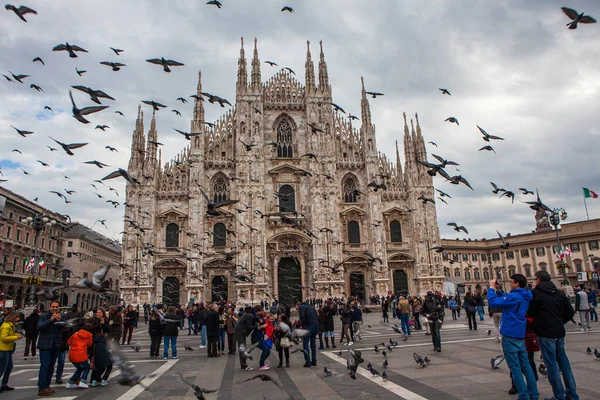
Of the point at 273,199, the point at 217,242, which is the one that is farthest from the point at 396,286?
the point at 217,242

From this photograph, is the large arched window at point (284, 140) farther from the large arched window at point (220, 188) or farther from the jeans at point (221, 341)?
the jeans at point (221, 341)

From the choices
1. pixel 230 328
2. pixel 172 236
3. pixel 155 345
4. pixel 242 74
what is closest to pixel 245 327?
pixel 230 328

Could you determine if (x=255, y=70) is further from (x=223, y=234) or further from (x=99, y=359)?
(x=99, y=359)

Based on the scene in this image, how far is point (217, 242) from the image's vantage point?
37.2 metres

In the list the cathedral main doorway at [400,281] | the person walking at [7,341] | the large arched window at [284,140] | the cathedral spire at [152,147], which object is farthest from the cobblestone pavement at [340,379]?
the large arched window at [284,140]

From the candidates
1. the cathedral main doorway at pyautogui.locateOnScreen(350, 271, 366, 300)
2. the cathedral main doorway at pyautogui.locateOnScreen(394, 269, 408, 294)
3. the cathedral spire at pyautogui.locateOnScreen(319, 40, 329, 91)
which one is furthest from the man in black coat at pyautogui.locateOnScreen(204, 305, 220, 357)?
the cathedral spire at pyautogui.locateOnScreen(319, 40, 329, 91)

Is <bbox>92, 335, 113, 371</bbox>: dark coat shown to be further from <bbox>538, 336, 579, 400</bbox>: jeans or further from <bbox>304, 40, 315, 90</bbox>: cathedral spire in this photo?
<bbox>304, 40, 315, 90</bbox>: cathedral spire

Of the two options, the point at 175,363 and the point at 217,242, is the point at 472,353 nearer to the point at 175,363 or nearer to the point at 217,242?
the point at 175,363

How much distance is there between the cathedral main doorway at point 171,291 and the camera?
3591 centimetres

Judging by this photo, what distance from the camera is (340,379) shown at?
27.4 feet

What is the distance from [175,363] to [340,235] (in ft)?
90.0

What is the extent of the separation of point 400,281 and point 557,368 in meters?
33.9

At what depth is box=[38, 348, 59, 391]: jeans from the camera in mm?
7883

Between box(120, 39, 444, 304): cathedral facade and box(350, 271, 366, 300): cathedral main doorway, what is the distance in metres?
0.12
